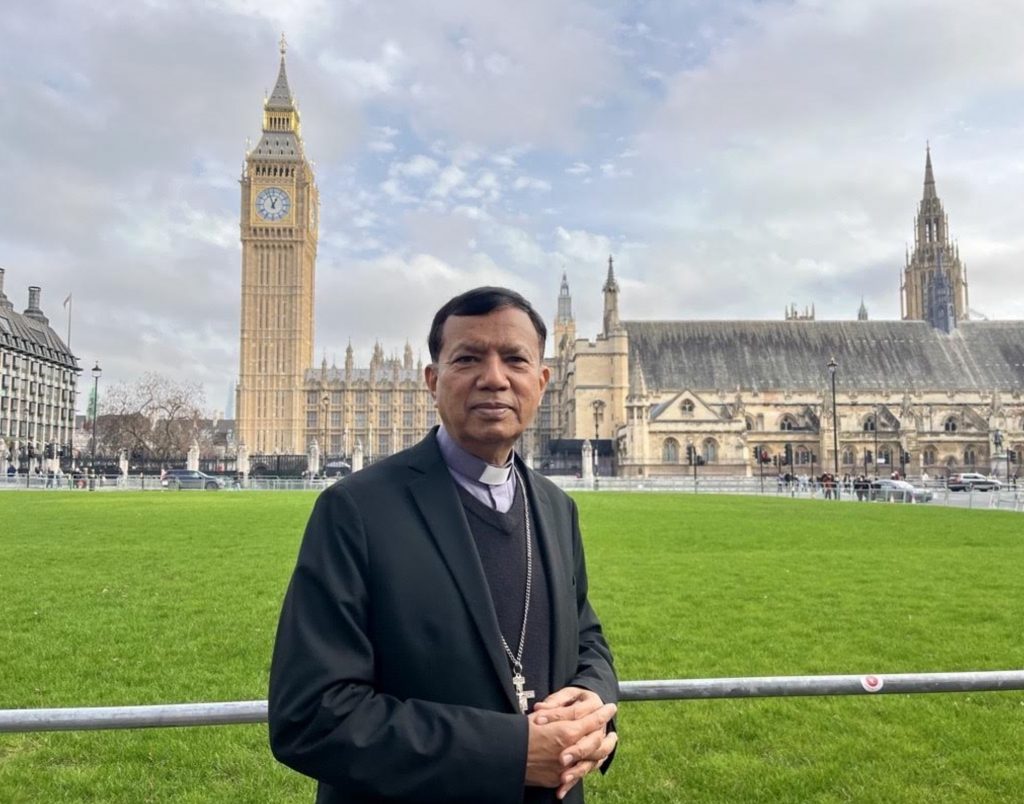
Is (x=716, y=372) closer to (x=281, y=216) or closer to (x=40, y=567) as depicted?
(x=281, y=216)

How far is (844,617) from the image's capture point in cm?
906

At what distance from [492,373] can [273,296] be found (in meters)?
94.4

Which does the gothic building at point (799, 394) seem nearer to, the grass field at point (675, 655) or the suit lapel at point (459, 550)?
the grass field at point (675, 655)

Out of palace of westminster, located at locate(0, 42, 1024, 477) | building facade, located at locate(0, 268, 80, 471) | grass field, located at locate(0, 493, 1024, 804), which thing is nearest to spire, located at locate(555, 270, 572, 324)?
palace of westminster, located at locate(0, 42, 1024, 477)

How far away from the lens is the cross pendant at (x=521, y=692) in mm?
2047

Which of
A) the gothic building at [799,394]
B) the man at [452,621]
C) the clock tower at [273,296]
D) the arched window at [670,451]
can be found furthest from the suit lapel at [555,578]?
the clock tower at [273,296]

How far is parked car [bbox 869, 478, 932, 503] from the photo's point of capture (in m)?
34.2

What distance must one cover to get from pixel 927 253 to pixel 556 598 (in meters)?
94.4

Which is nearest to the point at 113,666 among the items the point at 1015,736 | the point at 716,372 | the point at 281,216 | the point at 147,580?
the point at 147,580

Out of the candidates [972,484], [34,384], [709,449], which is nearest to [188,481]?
[709,449]

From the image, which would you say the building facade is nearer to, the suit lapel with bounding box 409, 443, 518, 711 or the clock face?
the clock face

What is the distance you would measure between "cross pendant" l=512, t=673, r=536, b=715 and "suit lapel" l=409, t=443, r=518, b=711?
24mm

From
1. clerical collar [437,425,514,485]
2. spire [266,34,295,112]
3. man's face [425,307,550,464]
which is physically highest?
spire [266,34,295,112]

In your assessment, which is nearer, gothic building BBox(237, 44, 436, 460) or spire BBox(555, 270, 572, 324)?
gothic building BBox(237, 44, 436, 460)
